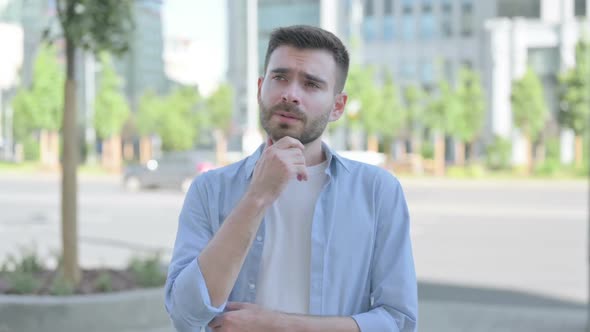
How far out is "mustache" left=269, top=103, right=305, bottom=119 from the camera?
181 cm

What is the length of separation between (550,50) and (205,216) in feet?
176

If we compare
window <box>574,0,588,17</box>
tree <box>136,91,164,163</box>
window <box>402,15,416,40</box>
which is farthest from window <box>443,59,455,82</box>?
tree <box>136,91,164,163</box>

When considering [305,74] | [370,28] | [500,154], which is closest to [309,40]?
[305,74]

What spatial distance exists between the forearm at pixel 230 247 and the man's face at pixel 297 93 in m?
0.22

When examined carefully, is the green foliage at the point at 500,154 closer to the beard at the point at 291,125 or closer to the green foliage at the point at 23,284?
the green foliage at the point at 23,284

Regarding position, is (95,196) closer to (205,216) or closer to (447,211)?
(447,211)

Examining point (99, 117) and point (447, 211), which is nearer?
point (447, 211)

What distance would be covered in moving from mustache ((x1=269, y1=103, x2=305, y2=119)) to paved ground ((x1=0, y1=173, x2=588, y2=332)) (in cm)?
470

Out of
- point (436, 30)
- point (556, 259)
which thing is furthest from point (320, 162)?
point (436, 30)

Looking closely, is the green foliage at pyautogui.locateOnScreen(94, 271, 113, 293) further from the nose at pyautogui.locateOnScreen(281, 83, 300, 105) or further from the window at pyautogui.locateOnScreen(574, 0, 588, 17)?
the window at pyautogui.locateOnScreen(574, 0, 588, 17)

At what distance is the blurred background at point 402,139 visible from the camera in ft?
25.1

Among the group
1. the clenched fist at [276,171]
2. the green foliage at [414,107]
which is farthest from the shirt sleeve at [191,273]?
the green foliage at [414,107]

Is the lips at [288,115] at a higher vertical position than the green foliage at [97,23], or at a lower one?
lower

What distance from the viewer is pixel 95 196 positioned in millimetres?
24328
